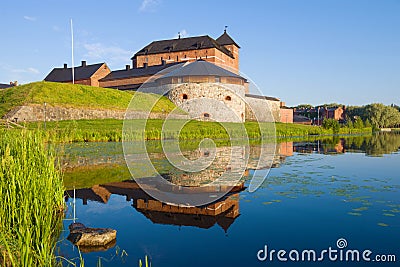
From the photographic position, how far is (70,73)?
179 ft

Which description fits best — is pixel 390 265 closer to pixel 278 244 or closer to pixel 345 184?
pixel 278 244

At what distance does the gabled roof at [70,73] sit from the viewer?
52.0m

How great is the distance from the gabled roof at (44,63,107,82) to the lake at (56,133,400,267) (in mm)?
46499

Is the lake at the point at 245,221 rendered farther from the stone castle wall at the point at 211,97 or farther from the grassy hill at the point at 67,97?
the stone castle wall at the point at 211,97

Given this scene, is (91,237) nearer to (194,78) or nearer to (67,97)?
(67,97)

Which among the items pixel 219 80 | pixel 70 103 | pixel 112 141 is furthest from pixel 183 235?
pixel 219 80

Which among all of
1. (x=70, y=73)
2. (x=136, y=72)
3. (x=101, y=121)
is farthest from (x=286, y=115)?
(x=101, y=121)

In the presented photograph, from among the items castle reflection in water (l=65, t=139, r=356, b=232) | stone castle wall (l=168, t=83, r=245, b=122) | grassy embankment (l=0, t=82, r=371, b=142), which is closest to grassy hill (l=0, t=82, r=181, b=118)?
grassy embankment (l=0, t=82, r=371, b=142)

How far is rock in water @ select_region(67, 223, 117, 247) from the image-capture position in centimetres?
426

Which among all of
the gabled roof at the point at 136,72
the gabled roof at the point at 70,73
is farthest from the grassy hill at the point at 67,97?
the gabled roof at the point at 70,73

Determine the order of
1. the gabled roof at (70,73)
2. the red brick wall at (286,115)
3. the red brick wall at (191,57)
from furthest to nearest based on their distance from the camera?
the red brick wall at (286,115)
the red brick wall at (191,57)
the gabled roof at (70,73)

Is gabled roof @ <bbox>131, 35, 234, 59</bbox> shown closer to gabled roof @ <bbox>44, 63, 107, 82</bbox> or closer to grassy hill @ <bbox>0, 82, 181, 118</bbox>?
gabled roof @ <bbox>44, 63, 107, 82</bbox>

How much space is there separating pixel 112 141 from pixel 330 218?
15.7 meters

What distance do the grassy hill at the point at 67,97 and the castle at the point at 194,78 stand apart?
4593mm
